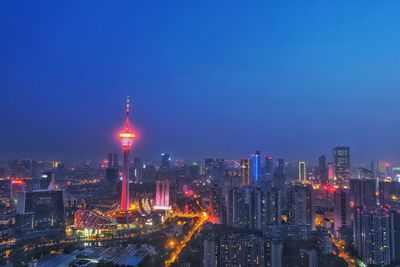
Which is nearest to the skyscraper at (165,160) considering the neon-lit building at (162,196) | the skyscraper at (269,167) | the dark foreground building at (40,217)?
the skyscraper at (269,167)

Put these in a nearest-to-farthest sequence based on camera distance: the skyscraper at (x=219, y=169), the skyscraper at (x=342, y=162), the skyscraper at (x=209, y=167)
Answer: the skyscraper at (x=342, y=162), the skyscraper at (x=219, y=169), the skyscraper at (x=209, y=167)

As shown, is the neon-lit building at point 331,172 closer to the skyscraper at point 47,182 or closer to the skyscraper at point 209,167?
the skyscraper at point 209,167

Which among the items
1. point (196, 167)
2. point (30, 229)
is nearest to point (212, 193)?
point (30, 229)

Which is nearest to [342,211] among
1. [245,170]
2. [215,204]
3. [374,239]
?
[374,239]

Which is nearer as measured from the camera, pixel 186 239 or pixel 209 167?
pixel 186 239

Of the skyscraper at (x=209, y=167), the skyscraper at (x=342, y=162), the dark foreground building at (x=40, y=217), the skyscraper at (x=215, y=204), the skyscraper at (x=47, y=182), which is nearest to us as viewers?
the dark foreground building at (x=40, y=217)

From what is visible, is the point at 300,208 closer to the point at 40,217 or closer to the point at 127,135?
the point at 127,135
